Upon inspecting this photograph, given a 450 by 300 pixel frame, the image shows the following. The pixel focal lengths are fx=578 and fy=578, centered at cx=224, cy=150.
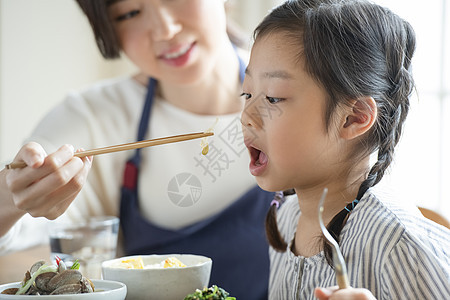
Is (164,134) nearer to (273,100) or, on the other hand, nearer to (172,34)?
(172,34)

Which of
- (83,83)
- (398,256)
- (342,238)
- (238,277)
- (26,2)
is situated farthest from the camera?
(83,83)

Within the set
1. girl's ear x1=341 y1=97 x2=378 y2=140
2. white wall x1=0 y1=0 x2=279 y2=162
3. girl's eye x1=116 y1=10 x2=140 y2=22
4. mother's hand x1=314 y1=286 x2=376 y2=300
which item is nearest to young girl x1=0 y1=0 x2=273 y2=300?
girl's eye x1=116 y1=10 x2=140 y2=22

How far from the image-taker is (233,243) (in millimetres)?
1356

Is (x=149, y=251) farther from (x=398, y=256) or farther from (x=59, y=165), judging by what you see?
(x=398, y=256)

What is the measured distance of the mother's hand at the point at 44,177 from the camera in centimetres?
75

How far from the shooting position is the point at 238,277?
4.44 ft

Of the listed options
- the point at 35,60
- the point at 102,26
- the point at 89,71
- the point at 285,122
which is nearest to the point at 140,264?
the point at 285,122

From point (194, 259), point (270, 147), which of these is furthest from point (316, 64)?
point (194, 259)

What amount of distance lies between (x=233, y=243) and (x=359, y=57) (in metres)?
0.67

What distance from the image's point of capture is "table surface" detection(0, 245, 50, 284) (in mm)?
1071

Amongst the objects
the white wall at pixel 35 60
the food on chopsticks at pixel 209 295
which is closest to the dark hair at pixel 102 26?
the food on chopsticks at pixel 209 295

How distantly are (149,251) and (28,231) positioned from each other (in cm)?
29

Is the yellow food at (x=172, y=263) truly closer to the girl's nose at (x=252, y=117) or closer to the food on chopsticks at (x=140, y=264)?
the food on chopsticks at (x=140, y=264)

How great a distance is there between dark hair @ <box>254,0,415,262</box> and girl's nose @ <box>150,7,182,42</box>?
1.34 ft
